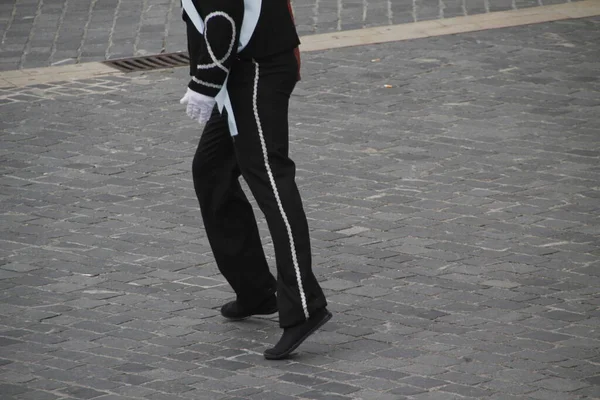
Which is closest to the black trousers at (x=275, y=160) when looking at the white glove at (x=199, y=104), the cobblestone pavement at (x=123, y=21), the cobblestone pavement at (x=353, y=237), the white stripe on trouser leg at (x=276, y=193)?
the white stripe on trouser leg at (x=276, y=193)

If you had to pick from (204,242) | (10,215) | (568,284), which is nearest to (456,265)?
(568,284)

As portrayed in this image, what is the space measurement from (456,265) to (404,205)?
0.95 metres

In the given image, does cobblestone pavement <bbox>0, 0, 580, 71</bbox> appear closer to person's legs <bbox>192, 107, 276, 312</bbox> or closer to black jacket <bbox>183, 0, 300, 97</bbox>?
person's legs <bbox>192, 107, 276, 312</bbox>

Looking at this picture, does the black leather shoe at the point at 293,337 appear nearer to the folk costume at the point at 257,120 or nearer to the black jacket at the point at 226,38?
the folk costume at the point at 257,120

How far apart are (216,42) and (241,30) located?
0.13 m

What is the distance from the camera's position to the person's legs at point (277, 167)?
5.26 meters

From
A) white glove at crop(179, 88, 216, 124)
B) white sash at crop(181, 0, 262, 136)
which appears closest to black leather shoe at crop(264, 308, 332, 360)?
white sash at crop(181, 0, 262, 136)

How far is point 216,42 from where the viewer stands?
5082 mm

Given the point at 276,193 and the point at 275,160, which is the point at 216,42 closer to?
the point at 275,160

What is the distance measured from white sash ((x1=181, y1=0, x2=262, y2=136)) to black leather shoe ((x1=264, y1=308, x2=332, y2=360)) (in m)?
0.86

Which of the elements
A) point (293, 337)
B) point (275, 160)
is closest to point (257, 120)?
point (275, 160)

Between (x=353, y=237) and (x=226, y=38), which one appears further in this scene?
(x=353, y=237)

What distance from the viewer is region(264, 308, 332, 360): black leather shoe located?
5.30 meters

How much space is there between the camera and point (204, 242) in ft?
22.0
